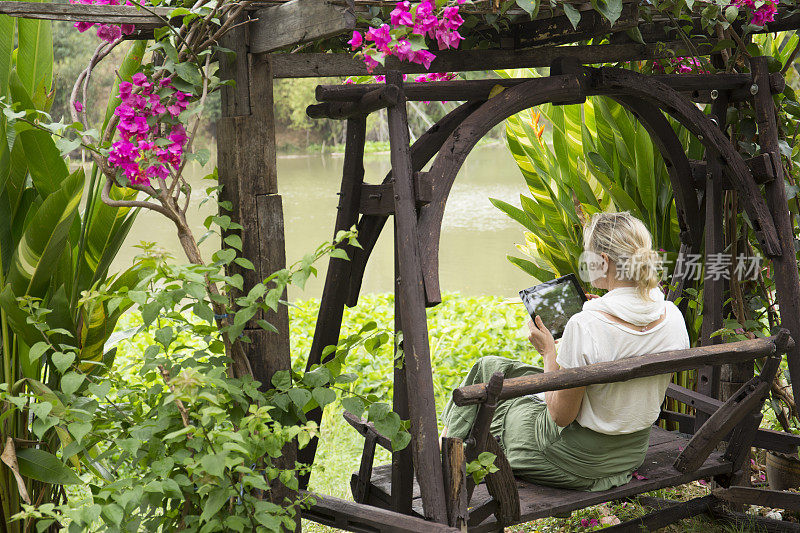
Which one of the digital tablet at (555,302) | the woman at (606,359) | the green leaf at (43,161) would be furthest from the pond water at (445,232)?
the woman at (606,359)

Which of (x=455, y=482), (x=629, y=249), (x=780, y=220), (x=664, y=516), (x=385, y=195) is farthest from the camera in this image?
(x=780, y=220)

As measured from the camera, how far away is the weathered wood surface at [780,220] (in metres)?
3.05

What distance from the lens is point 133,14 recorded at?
6.95 feet

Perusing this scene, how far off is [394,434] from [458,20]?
117cm

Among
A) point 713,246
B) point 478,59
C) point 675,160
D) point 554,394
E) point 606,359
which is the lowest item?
point 554,394

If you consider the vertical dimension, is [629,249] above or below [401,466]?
above

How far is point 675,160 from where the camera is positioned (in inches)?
131

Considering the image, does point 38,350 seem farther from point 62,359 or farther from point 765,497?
point 765,497

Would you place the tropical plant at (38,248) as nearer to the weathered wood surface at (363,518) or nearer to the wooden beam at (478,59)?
the wooden beam at (478,59)

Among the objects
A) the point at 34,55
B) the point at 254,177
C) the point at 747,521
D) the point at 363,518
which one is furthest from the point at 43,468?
the point at 747,521

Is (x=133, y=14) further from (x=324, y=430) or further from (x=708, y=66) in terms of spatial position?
(x=324, y=430)

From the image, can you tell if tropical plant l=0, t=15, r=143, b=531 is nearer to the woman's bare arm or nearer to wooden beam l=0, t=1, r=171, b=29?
wooden beam l=0, t=1, r=171, b=29

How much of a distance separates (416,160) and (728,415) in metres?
1.37

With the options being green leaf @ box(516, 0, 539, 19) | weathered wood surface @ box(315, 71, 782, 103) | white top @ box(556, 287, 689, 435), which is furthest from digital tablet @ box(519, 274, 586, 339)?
green leaf @ box(516, 0, 539, 19)
